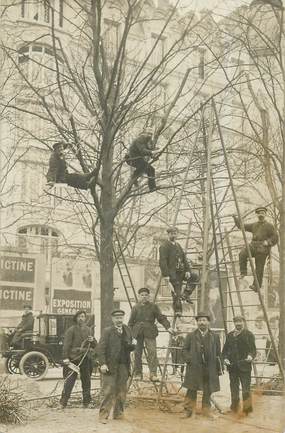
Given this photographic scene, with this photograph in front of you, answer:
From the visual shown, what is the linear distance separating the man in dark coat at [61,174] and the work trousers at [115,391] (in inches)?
82.7

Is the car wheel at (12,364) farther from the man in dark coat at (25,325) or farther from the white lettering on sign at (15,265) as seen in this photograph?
the white lettering on sign at (15,265)

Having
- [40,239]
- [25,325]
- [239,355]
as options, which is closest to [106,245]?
[40,239]

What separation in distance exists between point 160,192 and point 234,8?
2.64 metres

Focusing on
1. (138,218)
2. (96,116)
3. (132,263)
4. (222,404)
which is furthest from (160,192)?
(222,404)

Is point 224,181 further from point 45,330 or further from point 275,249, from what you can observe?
point 45,330

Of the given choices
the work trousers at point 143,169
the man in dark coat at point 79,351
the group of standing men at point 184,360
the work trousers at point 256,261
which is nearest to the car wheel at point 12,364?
the man in dark coat at point 79,351

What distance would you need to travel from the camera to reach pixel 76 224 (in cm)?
834

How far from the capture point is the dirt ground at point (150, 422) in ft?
19.7

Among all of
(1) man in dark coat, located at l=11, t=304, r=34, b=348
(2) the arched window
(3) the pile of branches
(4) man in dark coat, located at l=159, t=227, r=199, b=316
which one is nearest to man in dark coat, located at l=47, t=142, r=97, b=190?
(2) the arched window

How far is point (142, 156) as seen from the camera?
743 centimetres

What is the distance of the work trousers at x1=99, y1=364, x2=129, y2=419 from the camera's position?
21.2ft

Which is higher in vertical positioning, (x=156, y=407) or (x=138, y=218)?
(x=138, y=218)

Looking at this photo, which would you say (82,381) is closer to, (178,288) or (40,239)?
(178,288)

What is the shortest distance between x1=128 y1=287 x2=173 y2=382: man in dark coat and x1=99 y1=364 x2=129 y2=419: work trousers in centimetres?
63
